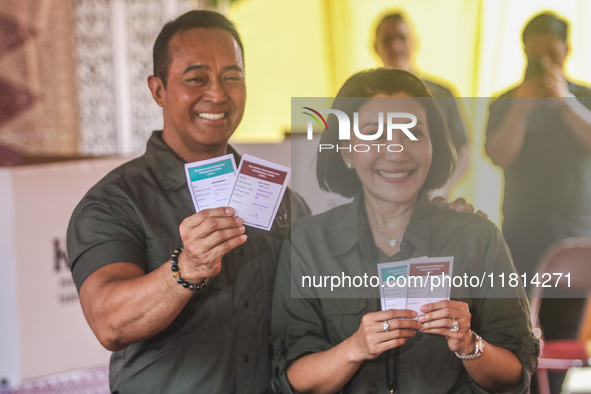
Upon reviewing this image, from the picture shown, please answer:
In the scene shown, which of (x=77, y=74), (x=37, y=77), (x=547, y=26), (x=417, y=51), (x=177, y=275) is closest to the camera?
(x=177, y=275)

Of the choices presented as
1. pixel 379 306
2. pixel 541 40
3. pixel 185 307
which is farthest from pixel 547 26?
pixel 185 307

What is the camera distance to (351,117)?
1.44m

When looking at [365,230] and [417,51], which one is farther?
[417,51]

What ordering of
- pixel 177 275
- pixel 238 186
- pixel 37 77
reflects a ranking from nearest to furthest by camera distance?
pixel 177 275, pixel 238 186, pixel 37 77

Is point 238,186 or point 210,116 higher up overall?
point 210,116

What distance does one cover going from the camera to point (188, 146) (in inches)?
62.2

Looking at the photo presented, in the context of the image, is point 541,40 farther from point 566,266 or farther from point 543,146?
point 566,266

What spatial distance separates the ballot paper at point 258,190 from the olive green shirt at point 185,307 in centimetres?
6

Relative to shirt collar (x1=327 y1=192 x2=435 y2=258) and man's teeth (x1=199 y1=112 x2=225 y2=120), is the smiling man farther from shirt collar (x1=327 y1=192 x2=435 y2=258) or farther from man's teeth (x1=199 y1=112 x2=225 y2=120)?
shirt collar (x1=327 y1=192 x2=435 y2=258)

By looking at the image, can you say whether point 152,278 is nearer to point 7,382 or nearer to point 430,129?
point 430,129

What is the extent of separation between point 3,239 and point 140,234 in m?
1.39

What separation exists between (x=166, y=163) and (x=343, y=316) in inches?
24.6

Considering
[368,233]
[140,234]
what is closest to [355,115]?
[368,233]

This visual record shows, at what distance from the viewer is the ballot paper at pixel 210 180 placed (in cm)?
141
